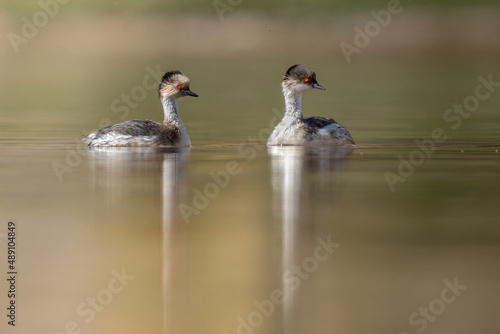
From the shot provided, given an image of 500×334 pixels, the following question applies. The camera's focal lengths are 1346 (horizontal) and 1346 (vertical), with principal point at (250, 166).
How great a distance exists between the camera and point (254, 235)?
11977 mm

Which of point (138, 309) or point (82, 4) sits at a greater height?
point (82, 4)

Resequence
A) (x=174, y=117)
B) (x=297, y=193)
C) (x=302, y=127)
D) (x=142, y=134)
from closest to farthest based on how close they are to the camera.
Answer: (x=297, y=193), (x=142, y=134), (x=302, y=127), (x=174, y=117)

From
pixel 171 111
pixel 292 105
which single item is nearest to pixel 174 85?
pixel 171 111

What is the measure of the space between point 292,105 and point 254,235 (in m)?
10.4

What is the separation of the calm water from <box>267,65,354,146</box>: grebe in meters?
0.40

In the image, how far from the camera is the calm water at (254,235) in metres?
9.40

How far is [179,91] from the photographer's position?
22.3 m

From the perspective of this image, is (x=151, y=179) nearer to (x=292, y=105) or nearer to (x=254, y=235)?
(x=254, y=235)

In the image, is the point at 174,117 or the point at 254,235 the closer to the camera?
the point at 254,235

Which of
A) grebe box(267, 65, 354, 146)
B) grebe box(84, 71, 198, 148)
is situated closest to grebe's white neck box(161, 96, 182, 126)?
grebe box(84, 71, 198, 148)

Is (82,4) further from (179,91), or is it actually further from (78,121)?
(179,91)

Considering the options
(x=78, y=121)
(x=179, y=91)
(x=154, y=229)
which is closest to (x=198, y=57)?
(x=78, y=121)

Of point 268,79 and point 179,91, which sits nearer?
point 179,91

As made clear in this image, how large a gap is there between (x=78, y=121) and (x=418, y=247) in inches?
687
